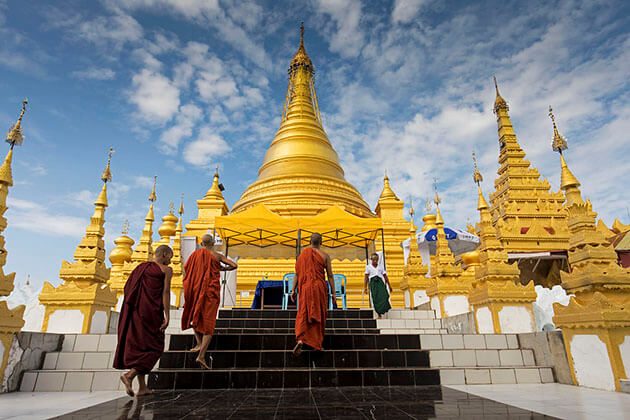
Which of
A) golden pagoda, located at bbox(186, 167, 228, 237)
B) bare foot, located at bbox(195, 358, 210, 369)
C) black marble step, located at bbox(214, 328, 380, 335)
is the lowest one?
bare foot, located at bbox(195, 358, 210, 369)

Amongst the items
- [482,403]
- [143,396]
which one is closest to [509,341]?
[482,403]

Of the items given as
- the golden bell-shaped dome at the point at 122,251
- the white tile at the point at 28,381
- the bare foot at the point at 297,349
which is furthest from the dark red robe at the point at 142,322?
the golden bell-shaped dome at the point at 122,251

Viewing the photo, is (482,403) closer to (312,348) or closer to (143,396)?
(312,348)

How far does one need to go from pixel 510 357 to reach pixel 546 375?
466 mm

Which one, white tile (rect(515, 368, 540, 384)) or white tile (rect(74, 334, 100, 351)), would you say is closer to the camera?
white tile (rect(515, 368, 540, 384))

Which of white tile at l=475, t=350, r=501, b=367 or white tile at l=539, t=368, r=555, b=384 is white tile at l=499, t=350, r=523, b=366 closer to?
white tile at l=475, t=350, r=501, b=367

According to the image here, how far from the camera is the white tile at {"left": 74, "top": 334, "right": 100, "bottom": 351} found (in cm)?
501

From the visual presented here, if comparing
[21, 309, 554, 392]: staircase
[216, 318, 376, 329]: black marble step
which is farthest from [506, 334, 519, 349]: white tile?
[216, 318, 376, 329]: black marble step

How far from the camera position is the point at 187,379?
4285 millimetres

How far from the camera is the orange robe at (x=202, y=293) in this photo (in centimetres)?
464

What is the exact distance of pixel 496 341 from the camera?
17.1 feet

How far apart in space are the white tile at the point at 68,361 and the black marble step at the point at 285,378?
3.71 ft

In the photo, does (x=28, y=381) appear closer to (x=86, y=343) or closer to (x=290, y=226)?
(x=86, y=343)

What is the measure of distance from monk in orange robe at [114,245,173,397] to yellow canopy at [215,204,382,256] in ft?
19.9
